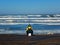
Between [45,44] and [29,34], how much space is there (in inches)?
A: 98.9

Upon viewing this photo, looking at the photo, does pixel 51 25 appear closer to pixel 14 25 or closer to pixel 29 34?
pixel 14 25

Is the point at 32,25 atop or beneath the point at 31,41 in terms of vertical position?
beneath

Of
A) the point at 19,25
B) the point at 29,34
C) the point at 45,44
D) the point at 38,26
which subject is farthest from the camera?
the point at 19,25

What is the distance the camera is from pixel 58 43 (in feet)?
19.0

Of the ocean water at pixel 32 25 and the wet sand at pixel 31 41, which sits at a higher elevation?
the wet sand at pixel 31 41

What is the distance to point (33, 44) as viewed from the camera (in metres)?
5.68

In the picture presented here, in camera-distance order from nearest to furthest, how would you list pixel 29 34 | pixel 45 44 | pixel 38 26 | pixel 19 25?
1. pixel 45 44
2. pixel 29 34
3. pixel 38 26
4. pixel 19 25

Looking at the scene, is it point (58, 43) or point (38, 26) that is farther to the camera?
point (38, 26)

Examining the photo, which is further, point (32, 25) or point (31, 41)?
point (32, 25)

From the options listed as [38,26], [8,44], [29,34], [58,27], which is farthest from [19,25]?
[8,44]

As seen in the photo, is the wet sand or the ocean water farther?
the ocean water

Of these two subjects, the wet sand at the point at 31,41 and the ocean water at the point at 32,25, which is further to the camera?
the ocean water at the point at 32,25

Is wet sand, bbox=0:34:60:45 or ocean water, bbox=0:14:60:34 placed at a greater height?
wet sand, bbox=0:34:60:45

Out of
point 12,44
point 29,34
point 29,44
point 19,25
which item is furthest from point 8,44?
point 19,25
